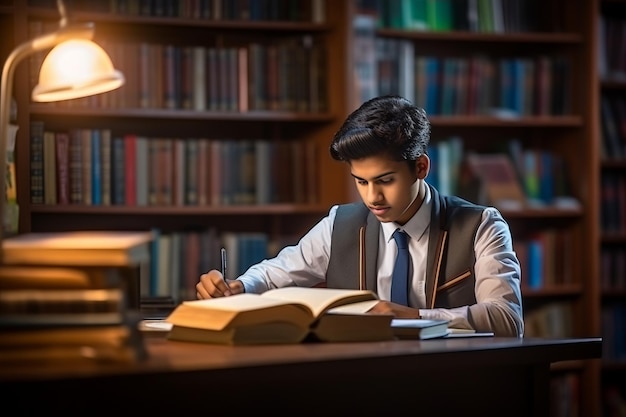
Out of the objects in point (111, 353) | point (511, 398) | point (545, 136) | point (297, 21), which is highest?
point (297, 21)

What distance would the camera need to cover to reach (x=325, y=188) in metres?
3.81

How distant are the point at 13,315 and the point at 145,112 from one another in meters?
2.25

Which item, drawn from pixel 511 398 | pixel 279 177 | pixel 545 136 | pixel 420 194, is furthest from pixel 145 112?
pixel 511 398

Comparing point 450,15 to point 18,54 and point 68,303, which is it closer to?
point 18,54

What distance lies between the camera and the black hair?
95.2 inches

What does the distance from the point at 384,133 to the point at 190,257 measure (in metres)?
1.43

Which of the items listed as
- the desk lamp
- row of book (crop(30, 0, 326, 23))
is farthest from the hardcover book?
row of book (crop(30, 0, 326, 23))

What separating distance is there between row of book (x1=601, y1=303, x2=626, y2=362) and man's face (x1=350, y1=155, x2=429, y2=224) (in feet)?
6.87

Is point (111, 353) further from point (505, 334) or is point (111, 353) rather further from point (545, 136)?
point (545, 136)

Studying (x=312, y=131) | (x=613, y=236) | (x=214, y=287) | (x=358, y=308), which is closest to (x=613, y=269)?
(x=613, y=236)

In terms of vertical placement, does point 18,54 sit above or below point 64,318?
above

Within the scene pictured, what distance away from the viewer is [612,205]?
429cm

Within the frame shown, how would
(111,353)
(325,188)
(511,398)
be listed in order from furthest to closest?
(325,188)
(511,398)
(111,353)

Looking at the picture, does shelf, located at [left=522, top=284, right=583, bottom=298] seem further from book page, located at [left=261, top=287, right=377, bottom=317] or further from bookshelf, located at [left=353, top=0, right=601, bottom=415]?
book page, located at [left=261, top=287, right=377, bottom=317]
